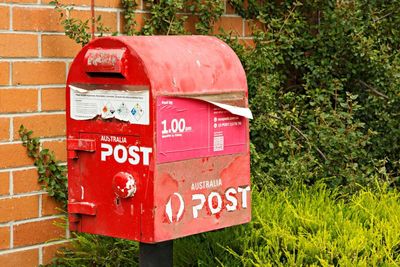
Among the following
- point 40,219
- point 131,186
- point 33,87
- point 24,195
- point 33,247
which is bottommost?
point 33,247

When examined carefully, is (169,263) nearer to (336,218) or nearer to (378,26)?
(336,218)

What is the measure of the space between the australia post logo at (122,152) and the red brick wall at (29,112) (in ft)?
3.18

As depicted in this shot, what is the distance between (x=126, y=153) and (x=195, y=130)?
30cm

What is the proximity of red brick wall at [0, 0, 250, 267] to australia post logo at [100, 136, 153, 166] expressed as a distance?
3.18 ft

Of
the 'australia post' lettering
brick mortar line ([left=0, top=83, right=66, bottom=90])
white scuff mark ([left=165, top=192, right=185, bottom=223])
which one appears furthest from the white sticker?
brick mortar line ([left=0, top=83, right=66, bottom=90])

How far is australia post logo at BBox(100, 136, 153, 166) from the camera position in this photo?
11.6 ft

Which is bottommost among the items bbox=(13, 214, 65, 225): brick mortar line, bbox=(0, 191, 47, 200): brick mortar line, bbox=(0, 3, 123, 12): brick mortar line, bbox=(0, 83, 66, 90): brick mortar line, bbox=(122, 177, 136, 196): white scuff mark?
bbox=(13, 214, 65, 225): brick mortar line

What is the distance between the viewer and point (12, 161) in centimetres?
453

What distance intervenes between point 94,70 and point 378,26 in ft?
9.66

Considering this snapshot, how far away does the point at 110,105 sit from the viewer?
12.1 ft

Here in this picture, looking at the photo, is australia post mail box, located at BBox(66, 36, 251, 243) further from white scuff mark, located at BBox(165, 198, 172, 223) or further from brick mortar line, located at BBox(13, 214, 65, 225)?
brick mortar line, located at BBox(13, 214, 65, 225)

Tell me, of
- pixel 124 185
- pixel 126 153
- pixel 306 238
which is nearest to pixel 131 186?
pixel 124 185

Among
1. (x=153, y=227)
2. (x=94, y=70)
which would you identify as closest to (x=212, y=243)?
(x=153, y=227)

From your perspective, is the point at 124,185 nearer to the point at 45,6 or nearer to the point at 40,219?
the point at 40,219
